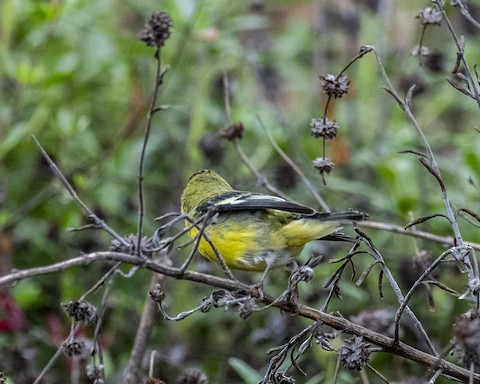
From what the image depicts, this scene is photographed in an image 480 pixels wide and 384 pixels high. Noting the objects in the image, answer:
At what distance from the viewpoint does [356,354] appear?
59.2 inches

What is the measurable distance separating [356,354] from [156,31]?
712 millimetres

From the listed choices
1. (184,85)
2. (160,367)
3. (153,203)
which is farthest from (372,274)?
(184,85)

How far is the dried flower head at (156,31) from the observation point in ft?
5.44

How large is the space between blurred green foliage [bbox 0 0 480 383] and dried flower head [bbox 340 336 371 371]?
79cm

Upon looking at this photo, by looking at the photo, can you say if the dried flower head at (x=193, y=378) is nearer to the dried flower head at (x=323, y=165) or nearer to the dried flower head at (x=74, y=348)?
the dried flower head at (x=74, y=348)

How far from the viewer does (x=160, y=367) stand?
2.97 m

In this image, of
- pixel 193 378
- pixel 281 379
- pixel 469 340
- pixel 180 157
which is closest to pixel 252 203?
pixel 193 378

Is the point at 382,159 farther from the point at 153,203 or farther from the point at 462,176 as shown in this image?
the point at 153,203

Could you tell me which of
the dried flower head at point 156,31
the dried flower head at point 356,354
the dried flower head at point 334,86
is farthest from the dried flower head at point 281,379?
the dried flower head at point 156,31

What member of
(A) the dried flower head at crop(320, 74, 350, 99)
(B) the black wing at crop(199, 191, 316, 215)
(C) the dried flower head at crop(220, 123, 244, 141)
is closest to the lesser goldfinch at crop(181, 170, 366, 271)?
(B) the black wing at crop(199, 191, 316, 215)

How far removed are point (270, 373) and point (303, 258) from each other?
1.25m

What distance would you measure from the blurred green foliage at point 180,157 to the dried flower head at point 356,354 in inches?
31.2

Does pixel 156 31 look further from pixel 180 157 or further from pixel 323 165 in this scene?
pixel 180 157

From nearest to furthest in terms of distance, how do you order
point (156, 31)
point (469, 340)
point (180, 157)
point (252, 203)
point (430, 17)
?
point (469, 340)
point (156, 31)
point (430, 17)
point (252, 203)
point (180, 157)
